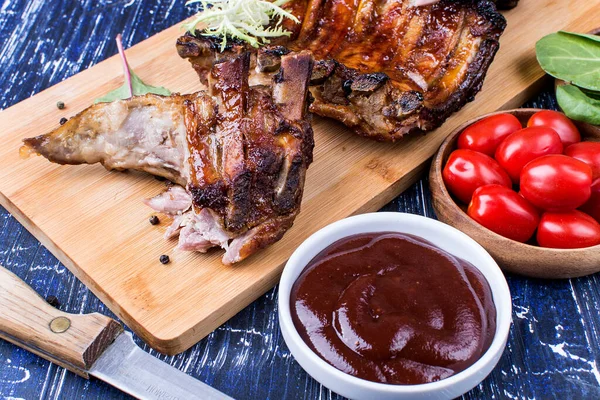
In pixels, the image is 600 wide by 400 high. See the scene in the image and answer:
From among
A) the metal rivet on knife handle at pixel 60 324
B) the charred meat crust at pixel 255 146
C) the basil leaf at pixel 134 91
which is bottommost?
the metal rivet on knife handle at pixel 60 324

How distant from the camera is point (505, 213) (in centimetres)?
404

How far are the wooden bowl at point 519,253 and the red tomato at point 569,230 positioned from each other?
0.28 ft

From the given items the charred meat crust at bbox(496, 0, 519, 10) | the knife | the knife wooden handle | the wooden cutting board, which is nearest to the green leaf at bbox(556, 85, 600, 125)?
the wooden cutting board

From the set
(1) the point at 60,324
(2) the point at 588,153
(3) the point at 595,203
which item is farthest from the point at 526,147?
(1) the point at 60,324

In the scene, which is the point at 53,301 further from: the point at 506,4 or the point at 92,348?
the point at 506,4

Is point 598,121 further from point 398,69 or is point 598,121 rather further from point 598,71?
point 398,69

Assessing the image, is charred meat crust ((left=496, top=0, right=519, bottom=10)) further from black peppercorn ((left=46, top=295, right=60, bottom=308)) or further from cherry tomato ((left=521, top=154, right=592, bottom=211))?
→ black peppercorn ((left=46, top=295, right=60, bottom=308))

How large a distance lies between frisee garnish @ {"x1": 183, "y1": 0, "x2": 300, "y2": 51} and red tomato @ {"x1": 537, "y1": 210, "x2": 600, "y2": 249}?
211 cm

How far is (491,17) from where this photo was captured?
15.5 feet

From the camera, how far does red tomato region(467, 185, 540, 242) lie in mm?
4043

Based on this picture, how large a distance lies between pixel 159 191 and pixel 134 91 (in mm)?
991

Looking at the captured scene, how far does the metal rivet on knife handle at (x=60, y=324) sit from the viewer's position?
3.62 m

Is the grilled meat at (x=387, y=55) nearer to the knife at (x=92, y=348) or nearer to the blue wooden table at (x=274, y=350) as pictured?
the blue wooden table at (x=274, y=350)

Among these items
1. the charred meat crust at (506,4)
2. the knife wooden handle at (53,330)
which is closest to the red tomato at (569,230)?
the charred meat crust at (506,4)
